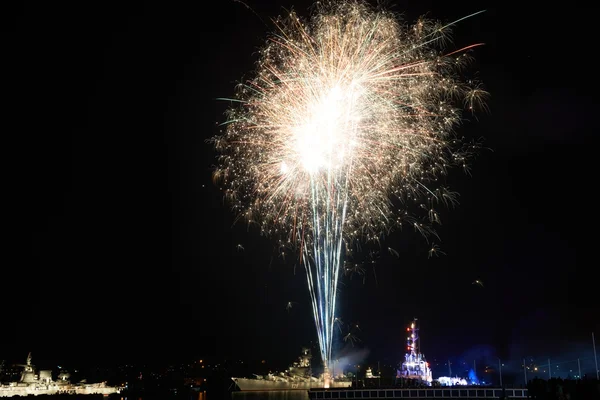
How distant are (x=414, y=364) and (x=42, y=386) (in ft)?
307

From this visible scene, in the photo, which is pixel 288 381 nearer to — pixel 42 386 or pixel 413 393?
pixel 42 386

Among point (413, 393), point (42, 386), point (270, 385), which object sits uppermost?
point (413, 393)

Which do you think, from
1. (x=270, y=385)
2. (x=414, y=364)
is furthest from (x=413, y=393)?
(x=270, y=385)

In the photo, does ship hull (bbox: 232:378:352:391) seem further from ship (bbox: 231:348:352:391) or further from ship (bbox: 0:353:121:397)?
ship (bbox: 0:353:121:397)

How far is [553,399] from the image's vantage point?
1282 inches

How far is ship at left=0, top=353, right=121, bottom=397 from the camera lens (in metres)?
121

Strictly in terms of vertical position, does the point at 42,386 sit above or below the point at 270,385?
below

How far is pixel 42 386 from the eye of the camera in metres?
136

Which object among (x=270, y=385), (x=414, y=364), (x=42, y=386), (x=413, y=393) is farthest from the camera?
(x=270, y=385)

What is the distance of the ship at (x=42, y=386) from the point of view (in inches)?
4771

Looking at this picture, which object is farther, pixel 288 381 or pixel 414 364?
pixel 288 381

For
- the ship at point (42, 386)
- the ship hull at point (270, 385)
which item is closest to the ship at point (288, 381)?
the ship hull at point (270, 385)

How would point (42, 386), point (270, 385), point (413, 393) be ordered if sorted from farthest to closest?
point (270, 385) → point (42, 386) → point (413, 393)

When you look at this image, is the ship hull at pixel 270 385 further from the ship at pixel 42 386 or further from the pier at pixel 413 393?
the pier at pixel 413 393
